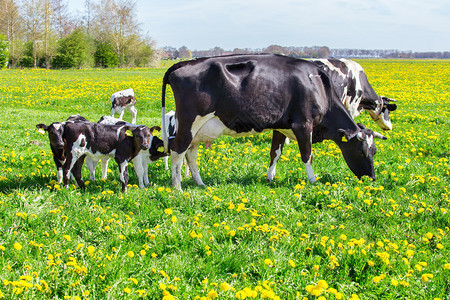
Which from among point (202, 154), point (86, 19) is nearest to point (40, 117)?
point (202, 154)

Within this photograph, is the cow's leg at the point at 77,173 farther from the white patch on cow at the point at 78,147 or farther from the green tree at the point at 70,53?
the green tree at the point at 70,53

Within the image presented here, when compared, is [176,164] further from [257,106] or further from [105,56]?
[105,56]

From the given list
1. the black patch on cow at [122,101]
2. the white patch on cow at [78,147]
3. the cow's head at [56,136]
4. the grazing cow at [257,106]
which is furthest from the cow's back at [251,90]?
the black patch on cow at [122,101]

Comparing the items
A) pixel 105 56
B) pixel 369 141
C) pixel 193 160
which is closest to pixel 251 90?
pixel 193 160

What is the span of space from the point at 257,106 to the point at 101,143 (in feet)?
8.41

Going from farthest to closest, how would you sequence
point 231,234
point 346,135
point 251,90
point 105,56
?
point 105,56 → point 346,135 → point 251,90 → point 231,234

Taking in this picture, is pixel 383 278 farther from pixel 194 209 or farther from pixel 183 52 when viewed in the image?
pixel 183 52

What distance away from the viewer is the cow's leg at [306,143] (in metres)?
7.07

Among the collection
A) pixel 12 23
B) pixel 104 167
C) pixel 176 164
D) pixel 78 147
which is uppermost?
pixel 12 23

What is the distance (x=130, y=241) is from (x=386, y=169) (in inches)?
204

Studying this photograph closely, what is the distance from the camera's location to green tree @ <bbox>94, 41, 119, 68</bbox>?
69.0 meters

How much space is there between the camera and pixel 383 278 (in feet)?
13.0

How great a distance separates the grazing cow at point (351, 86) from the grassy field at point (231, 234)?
8.19 ft

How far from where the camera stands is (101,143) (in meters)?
6.57
